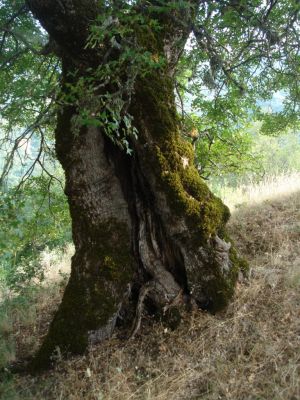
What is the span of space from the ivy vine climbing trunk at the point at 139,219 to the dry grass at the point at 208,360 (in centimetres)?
20

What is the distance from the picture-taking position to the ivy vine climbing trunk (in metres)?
3.79

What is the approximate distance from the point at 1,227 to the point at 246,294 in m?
2.61

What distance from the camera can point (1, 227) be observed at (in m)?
3.45

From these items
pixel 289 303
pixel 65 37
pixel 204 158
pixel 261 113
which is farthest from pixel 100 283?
pixel 261 113

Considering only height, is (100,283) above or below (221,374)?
above

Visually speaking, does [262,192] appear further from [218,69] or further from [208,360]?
[208,360]

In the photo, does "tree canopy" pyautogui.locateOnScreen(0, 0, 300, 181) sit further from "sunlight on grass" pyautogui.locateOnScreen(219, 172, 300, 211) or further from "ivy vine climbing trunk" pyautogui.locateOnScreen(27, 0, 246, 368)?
"sunlight on grass" pyautogui.locateOnScreen(219, 172, 300, 211)

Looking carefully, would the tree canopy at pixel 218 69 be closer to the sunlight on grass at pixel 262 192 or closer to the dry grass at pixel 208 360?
the sunlight on grass at pixel 262 192

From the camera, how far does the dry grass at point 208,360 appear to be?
301cm

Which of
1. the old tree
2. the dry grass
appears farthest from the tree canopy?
the dry grass

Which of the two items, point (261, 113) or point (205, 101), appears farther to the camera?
point (261, 113)

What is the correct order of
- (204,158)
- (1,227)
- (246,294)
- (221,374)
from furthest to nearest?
(204,158) → (246,294) → (1,227) → (221,374)

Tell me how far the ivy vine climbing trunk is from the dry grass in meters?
0.20

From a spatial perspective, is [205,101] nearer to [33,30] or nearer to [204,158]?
[204,158]
